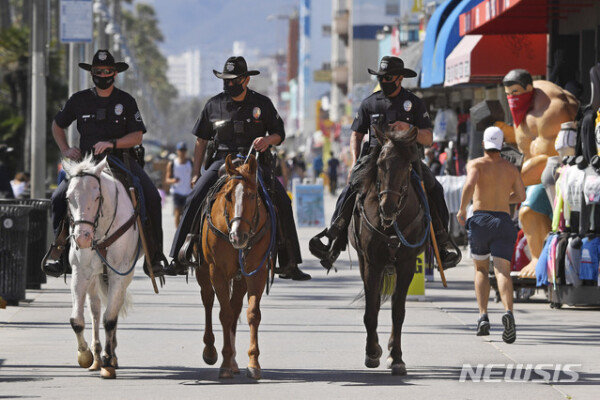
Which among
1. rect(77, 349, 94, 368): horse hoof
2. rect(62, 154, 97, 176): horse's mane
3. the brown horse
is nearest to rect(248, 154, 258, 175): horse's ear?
the brown horse

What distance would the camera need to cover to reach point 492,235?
44.7ft

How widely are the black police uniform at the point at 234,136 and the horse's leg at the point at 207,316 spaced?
0.30 meters

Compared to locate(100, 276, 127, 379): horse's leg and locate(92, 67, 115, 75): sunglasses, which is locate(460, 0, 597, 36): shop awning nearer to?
locate(92, 67, 115, 75): sunglasses

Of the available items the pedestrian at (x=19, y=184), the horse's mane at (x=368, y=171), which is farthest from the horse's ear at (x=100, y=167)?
the pedestrian at (x=19, y=184)

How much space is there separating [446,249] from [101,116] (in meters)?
3.32

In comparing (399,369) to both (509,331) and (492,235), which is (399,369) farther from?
(492,235)

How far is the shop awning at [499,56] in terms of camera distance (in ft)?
74.4

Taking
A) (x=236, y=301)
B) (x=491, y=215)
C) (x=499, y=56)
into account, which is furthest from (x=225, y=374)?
(x=499, y=56)

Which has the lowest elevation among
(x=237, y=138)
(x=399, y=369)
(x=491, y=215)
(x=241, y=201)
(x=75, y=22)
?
(x=399, y=369)

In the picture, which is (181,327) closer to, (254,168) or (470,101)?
(254,168)

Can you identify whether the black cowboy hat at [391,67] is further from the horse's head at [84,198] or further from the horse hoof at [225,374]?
the horse hoof at [225,374]

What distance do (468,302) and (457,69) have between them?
693cm

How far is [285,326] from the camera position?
48.5 ft

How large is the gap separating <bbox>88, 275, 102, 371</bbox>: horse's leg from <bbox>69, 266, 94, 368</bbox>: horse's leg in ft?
0.25
